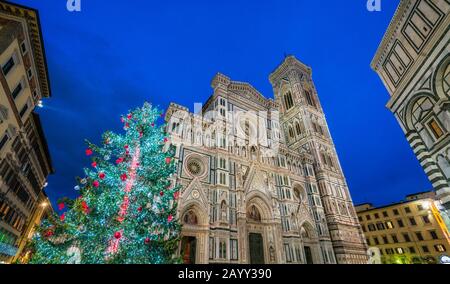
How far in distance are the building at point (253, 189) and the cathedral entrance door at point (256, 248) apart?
0.10 metres

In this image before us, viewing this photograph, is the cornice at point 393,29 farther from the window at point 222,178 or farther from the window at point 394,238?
the window at point 394,238

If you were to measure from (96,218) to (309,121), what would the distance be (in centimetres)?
3695

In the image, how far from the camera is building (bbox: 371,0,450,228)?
9727 mm

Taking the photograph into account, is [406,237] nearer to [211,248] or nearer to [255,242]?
[255,242]

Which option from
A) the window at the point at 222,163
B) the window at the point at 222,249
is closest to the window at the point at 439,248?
the window at the point at 222,249

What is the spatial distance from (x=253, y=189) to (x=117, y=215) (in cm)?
1807

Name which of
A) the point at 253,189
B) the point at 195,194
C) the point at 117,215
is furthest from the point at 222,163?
the point at 117,215

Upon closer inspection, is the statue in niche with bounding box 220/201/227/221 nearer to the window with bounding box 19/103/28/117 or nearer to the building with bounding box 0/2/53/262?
the building with bounding box 0/2/53/262

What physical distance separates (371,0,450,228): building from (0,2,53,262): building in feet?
78.8

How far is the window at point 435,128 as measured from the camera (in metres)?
10.2

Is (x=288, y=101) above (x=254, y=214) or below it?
above

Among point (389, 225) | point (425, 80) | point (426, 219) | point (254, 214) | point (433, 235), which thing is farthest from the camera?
point (389, 225)

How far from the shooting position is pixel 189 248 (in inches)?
745
